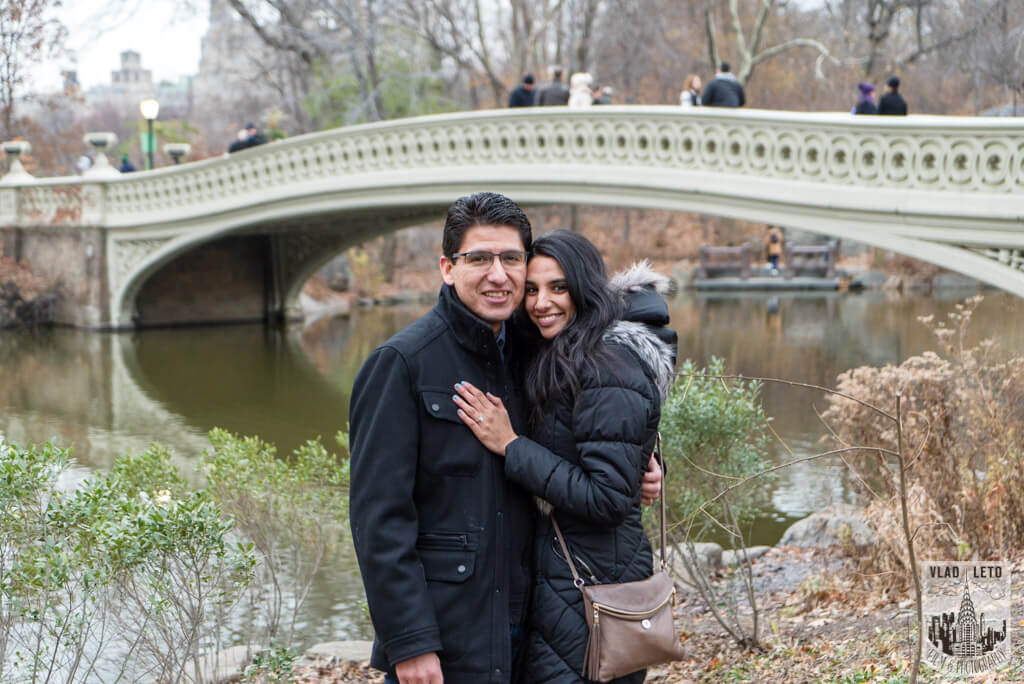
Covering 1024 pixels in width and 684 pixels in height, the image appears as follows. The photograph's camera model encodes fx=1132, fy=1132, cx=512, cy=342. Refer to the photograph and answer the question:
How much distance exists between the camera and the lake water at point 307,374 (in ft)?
27.8

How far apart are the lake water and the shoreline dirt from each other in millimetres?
1016

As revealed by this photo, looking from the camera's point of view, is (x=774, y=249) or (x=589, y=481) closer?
(x=589, y=481)

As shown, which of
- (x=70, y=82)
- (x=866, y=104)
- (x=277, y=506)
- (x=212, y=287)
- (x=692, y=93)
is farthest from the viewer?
(x=212, y=287)

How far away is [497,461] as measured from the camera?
104 inches

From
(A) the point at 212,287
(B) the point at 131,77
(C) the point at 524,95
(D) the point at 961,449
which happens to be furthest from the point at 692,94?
(B) the point at 131,77

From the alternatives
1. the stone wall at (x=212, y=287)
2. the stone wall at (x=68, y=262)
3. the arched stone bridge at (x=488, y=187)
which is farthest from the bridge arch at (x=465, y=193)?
the stone wall at (x=68, y=262)

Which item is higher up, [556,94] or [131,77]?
[131,77]

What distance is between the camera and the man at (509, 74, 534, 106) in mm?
15836

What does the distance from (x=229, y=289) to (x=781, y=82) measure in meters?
20.6

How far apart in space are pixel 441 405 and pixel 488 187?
14.3 m

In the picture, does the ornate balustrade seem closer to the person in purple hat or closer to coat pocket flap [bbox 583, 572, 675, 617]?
the person in purple hat

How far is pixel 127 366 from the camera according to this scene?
17234 mm

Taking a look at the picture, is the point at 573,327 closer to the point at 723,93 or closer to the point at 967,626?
the point at 967,626

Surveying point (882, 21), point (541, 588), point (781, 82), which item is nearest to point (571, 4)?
point (882, 21)
